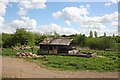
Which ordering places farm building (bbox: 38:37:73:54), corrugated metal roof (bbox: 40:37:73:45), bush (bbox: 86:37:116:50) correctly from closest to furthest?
farm building (bbox: 38:37:73:54), corrugated metal roof (bbox: 40:37:73:45), bush (bbox: 86:37:116:50)

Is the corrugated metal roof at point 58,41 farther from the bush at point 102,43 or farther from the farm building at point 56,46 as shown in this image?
the bush at point 102,43

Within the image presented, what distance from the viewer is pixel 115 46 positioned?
33.8 metres

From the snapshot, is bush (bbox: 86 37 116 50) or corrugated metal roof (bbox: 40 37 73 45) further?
bush (bbox: 86 37 116 50)

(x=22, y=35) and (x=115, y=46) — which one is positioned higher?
(x=22, y=35)

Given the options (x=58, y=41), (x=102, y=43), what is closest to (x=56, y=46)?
(x=58, y=41)

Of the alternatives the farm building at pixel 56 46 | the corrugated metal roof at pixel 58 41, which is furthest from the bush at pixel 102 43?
the corrugated metal roof at pixel 58 41

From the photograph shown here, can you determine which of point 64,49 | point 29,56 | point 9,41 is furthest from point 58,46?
point 9,41

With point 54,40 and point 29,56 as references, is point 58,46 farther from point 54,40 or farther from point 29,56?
point 29,56

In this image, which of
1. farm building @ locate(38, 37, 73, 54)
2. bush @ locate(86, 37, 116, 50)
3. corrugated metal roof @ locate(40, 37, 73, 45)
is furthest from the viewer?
bush @ locate(86, 37, 116, 50)

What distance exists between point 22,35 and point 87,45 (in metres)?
Result: 18.8

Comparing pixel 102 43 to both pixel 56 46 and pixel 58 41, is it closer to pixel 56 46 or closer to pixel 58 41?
pixel 58 41

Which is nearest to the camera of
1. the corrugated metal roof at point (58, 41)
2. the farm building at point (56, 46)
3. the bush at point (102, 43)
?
the farm building at point (56, 46)

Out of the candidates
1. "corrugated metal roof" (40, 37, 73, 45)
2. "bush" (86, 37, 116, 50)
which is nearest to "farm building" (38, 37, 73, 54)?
"corrugated metal roof" (40, 37, 73, 45)

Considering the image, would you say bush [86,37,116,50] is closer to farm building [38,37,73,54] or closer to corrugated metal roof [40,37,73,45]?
farm building [38,37,73,54]
